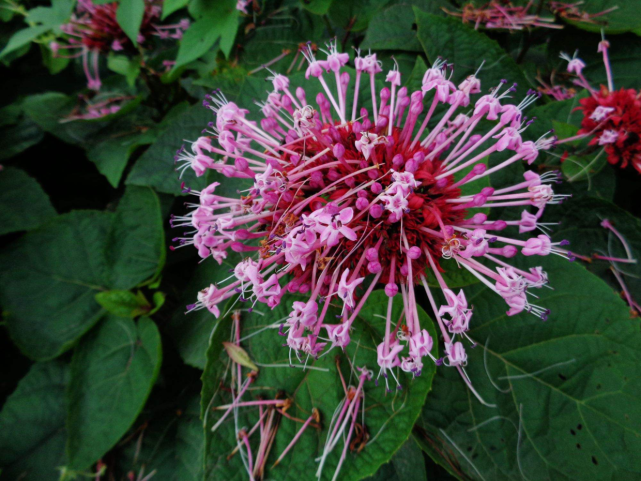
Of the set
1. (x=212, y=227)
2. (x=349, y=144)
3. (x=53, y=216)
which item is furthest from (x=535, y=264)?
(x=53, y=216)

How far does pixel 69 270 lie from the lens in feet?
5.32

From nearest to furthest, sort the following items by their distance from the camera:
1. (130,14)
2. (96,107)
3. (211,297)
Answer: (211,297), (130,14), (96,107)

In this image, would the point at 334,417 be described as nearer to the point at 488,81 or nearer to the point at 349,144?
the point at 349,144

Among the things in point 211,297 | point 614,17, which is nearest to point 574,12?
point 614,17

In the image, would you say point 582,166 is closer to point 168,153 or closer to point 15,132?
point 168,153

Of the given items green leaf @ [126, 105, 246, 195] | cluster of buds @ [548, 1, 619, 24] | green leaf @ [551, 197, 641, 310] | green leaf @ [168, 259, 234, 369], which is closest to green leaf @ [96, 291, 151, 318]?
green leaf @ [168, 259, 234, 369]

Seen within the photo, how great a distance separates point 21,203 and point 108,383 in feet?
2.91

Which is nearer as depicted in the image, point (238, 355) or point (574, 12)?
point (238, 355)

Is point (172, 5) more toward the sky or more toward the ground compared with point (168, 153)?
more toward the sky

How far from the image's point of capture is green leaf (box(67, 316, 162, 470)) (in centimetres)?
131

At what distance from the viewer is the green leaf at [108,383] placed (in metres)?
1.31

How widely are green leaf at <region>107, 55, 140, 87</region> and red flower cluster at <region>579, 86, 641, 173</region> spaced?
5.07 ft

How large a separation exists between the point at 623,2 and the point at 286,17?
1.04 metres

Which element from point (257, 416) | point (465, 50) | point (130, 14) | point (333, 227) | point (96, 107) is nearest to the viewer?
point (333, 227)
